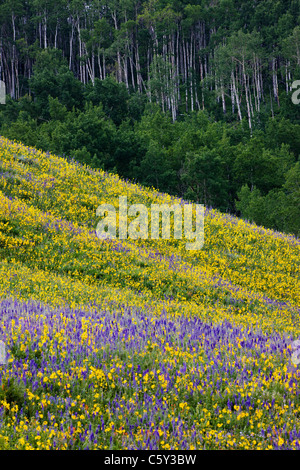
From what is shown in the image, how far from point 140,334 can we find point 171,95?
78.7 metres

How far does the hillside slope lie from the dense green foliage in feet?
79.8

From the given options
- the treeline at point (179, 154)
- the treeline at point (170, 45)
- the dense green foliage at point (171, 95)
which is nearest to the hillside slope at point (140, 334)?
the treeline at point (179, 154)

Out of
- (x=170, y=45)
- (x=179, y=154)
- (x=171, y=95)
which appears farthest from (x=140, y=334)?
(x=170, y=45)

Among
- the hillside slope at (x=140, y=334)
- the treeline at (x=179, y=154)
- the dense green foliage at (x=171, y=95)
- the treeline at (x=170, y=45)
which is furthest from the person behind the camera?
the treeline at (x=170, y=45)

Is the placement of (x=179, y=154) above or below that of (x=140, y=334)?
above

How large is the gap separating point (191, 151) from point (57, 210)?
1304 inches

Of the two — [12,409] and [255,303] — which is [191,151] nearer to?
[255,303]

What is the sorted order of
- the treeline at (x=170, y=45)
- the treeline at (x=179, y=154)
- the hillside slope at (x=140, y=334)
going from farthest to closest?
the treeline at (x=170, y=45) → the treeline at (x=179, y=154) → the hillside slope at (x=140, y=334)

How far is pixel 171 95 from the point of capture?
7669 cm

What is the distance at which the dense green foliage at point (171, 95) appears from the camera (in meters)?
40.9

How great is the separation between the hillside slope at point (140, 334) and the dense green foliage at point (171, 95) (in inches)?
958

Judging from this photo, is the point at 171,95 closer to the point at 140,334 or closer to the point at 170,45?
the point at 170,45

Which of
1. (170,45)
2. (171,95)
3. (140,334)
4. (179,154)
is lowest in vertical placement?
(140,334)

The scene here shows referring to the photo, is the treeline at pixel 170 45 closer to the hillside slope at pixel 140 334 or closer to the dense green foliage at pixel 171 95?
the dense green foliage at pixel 171 95
